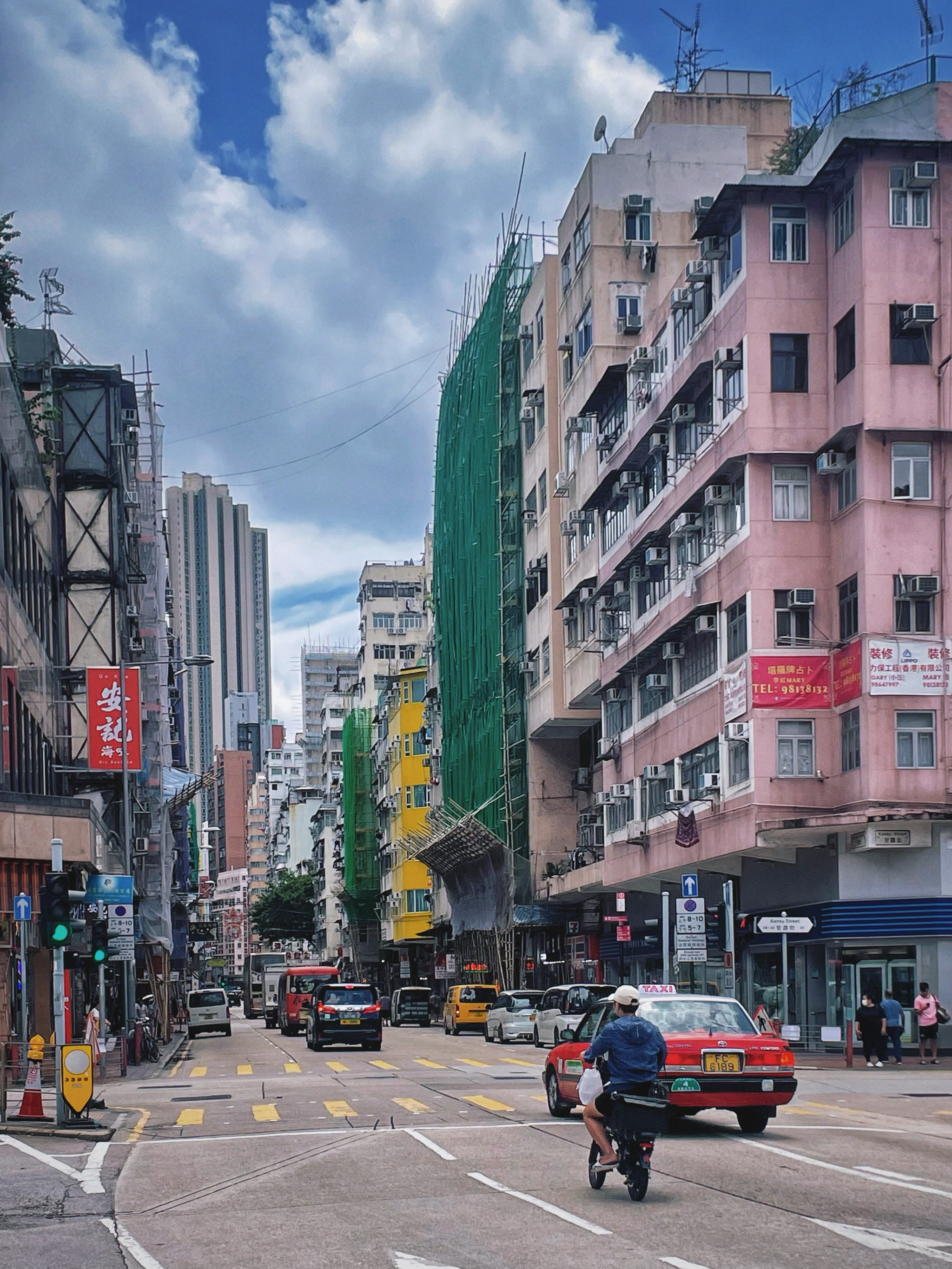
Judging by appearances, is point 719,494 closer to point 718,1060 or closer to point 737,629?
point 737,629

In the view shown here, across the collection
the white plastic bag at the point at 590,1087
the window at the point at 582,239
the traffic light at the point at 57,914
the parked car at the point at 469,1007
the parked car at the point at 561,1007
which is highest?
the window at the point at 582,239

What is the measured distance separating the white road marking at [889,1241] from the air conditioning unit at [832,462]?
2904 centimetres

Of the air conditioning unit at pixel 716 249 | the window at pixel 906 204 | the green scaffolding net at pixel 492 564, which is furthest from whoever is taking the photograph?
the green scaffolding net at pixel 492 564

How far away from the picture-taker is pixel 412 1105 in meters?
23.1

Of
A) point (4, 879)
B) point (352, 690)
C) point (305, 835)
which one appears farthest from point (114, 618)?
point (305, 835)

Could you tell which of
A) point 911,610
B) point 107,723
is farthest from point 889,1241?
point 107,723

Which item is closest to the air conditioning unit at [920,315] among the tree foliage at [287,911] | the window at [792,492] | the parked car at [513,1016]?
the window at [792,492]

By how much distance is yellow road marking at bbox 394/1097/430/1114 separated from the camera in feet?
72.1

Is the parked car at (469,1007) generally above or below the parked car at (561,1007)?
below

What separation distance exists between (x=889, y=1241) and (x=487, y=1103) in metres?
12.7

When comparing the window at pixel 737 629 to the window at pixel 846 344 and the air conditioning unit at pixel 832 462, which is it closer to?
the air conditioning unit at pixel 832 462

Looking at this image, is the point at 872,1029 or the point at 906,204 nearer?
the point at 872,1029

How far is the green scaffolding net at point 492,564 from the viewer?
68.6 m

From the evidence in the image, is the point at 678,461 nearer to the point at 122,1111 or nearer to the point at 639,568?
the point at 639,568
